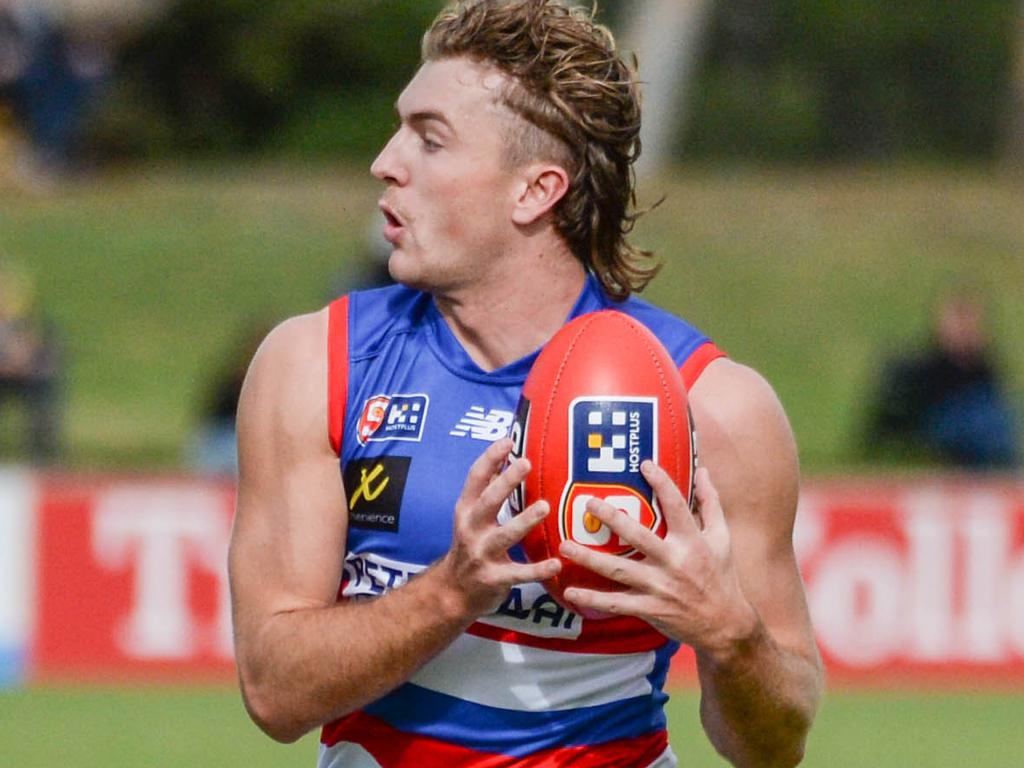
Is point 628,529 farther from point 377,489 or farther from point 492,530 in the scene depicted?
point 377,489

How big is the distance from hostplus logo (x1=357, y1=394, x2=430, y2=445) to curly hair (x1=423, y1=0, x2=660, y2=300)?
49 centimetres

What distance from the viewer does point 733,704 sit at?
410 centimetres

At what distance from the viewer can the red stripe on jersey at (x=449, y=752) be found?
4.20m

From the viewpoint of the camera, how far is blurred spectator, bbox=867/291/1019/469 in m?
15.4

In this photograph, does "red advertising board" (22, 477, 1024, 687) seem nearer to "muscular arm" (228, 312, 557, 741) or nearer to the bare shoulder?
"muscular arm" (228, 312, 557, 741)

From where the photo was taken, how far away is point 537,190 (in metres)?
4.31

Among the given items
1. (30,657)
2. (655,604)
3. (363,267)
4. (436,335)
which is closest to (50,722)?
(30,657)

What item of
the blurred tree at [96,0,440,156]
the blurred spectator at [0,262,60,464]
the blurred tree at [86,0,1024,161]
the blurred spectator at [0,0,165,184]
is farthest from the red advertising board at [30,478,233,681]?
the blurred tree at [96,0,440,156]

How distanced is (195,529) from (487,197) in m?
7.14

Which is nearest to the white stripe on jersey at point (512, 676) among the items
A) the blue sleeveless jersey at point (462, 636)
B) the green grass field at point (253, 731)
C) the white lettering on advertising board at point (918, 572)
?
the blue sleeveless jersey at point (462, 636)

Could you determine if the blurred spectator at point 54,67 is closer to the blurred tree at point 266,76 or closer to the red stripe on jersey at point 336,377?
the blurred tree at point 266,76

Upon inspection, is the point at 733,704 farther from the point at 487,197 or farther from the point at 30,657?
the point at 30,657

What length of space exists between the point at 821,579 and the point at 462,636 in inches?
296

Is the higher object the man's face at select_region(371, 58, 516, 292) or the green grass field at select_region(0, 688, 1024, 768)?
the man's face at select_region(371, 58, 516, 292)
